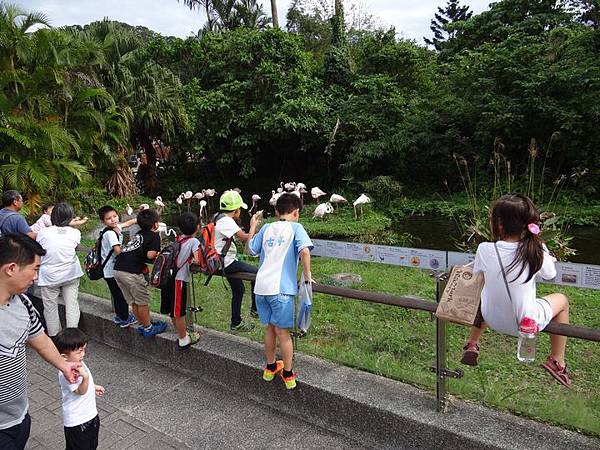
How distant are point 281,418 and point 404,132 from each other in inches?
543

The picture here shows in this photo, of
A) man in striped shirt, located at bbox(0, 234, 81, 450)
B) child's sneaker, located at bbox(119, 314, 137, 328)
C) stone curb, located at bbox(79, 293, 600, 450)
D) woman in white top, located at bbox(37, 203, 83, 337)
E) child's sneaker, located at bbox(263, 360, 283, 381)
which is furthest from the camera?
child's sneaker, located at bbox(119, 314, 137, 328)

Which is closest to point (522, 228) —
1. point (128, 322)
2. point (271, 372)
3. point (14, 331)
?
point (271, 372)

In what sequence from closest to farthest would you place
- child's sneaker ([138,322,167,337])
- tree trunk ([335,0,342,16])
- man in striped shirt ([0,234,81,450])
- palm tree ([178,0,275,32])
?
man in striped shirt ([0,234,81,450]) < child's sneaker ([138,322,167,337]) < tree trunk ([335,0,342,16]) < palm tree ([178,0,275,32])

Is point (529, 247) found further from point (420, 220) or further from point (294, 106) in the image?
point (294, 106)

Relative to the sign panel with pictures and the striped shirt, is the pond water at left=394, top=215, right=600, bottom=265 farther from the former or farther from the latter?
the striped shirt

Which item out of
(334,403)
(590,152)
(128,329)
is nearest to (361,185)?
(590,152)

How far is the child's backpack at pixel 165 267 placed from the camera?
367 cm

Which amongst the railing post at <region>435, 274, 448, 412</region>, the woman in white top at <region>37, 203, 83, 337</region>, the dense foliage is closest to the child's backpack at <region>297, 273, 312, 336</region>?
the railing post at <region>435, 274, 448, 412</region>

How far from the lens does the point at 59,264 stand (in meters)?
4.11

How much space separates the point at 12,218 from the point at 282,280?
300 centimetres

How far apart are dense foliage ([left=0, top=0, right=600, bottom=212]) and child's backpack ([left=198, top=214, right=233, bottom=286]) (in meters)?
7.77

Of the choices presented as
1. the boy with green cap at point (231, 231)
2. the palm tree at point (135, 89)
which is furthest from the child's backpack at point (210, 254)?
the palm tree at point (135, 89)

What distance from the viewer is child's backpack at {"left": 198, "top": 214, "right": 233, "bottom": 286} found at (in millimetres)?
3582

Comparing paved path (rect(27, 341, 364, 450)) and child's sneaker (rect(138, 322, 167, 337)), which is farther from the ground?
child's sneaker (rect(138, 322, 167, 337))
